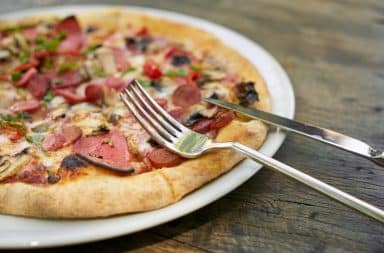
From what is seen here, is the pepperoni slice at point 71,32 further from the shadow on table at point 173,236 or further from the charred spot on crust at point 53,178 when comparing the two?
the shadow on table at point 173,236

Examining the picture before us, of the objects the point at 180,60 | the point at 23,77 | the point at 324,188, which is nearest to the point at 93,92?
the point at 23,77

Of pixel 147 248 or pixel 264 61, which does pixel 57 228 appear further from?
pixel 264 61

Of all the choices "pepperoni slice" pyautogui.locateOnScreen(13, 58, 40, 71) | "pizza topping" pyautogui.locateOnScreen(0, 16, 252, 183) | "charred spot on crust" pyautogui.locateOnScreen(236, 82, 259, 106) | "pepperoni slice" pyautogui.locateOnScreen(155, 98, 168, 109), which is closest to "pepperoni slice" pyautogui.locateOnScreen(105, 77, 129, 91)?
"pizza topping" pyautogui.locateOnScreen(0, 16, 252, 183)

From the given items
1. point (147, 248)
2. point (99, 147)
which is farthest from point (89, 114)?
point (147, 248)

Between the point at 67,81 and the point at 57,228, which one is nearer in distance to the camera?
the point at 57,228

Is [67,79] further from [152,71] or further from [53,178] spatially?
[53,178]

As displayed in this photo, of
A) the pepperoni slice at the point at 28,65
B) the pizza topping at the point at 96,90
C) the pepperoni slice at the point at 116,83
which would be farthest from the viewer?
the pepperoni slice at the point at 28,65

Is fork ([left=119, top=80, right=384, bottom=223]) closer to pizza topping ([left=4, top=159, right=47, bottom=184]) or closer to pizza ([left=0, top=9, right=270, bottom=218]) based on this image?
pizza ([left=0, top=9, right=270, bottom=218])

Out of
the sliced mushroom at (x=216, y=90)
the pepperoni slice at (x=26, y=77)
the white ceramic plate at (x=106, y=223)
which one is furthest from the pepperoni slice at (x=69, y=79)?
the white ceramic plate at (x=106, y=223)
